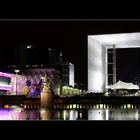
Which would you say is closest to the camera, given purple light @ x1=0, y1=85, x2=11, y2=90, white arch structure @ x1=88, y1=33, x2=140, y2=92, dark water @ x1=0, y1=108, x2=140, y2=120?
dark water @ x1=0, y1=108, x2=140, y2=120

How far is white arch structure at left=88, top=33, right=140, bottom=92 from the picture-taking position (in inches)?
761

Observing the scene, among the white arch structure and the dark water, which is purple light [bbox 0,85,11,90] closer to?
the white arch structure

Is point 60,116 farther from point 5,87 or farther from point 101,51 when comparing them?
point 5,87

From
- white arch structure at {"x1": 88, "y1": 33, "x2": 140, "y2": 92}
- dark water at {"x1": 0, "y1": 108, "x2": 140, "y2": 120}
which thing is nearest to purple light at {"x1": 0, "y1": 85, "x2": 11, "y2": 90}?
white arch structure at {"x1": 88, "y1": 33, "x2": 140, "y2": 92}

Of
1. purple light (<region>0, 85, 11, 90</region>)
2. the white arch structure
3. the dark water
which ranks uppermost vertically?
the white arch structure

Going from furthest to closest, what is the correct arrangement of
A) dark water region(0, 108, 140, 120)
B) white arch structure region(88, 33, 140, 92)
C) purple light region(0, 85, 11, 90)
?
1. purple light region(0, 85, 11, 90)
2. white arch structure region(88, 33, 140, 92)
3. dark water region(0, 108, 140, 120)

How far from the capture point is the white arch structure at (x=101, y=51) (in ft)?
63.4

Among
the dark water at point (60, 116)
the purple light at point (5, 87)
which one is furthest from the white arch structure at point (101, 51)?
the purple light at point (5, 87)

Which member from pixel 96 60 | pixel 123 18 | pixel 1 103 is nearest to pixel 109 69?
pixel 96 60

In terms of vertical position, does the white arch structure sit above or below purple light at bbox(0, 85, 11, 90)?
above

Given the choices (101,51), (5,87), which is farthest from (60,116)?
(5,87)

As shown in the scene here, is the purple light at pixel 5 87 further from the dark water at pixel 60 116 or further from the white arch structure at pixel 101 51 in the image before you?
the dark water at pixel 60 116

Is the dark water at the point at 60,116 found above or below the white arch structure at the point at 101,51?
below

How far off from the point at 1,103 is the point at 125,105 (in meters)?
6.51
